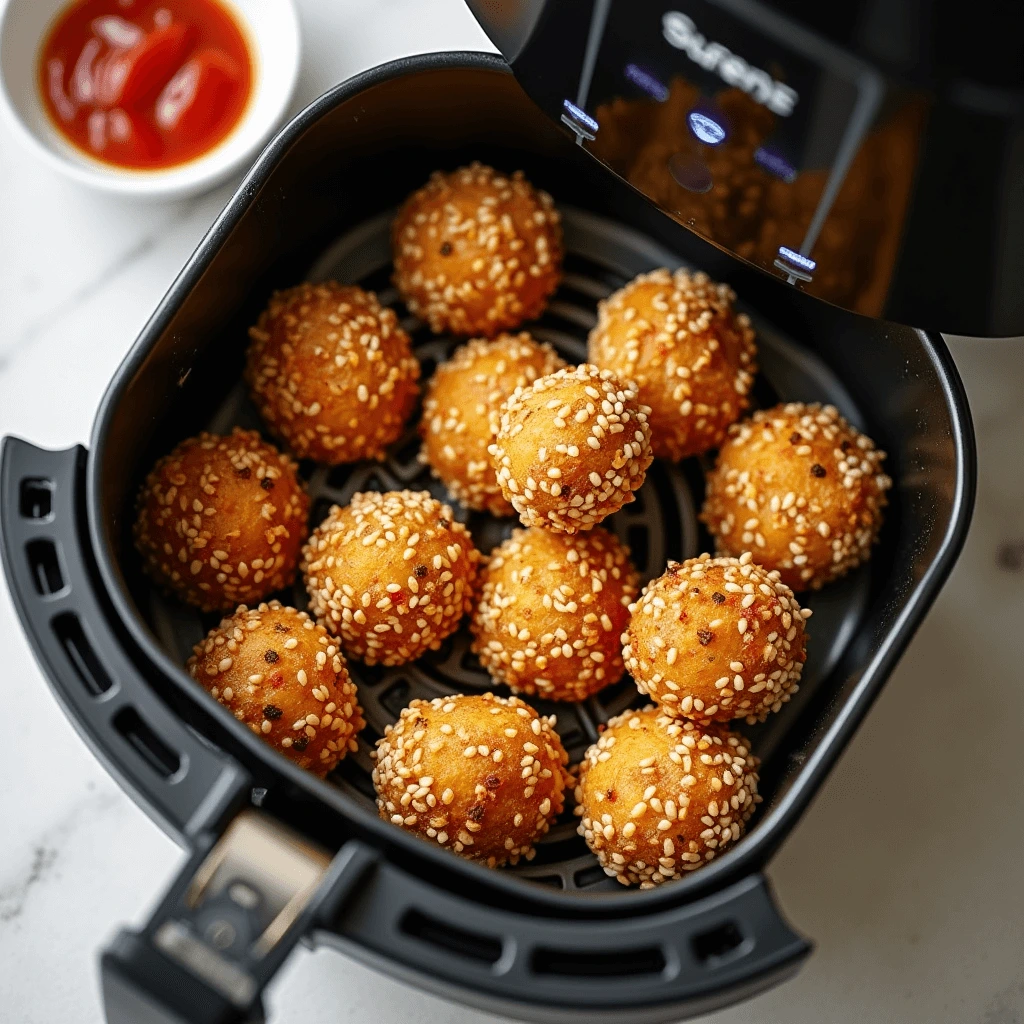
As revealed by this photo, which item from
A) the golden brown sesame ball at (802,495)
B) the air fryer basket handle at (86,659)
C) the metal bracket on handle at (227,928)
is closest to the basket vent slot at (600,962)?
the metal bracket on handle at (227,928)

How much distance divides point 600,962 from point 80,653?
586 millimetres

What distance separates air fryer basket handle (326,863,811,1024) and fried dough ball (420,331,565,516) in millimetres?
584

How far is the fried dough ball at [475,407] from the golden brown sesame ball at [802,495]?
283 mm

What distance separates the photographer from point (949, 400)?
4.33 ft

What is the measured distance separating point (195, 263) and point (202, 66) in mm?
495

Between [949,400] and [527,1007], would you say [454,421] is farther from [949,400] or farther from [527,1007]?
[527,1007]

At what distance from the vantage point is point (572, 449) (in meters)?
1.31

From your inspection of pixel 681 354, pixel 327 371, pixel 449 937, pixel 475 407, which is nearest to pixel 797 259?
pixel 681 354

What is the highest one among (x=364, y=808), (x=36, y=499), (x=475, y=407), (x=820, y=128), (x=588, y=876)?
(x=820, y=128)

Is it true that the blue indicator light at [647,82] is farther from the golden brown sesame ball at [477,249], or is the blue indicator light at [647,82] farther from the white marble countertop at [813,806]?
the white marble countertop at [813,806]

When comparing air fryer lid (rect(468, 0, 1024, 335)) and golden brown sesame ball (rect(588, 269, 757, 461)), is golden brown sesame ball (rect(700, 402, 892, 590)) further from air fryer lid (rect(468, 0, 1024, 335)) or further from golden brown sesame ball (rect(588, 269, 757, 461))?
air fryer lid (rect(468, 0, 1024, 335))

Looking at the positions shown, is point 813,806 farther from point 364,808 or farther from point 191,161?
point 191,161

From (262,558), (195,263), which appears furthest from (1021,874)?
(195,263)

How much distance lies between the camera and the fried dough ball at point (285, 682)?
4.38ft
